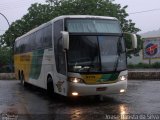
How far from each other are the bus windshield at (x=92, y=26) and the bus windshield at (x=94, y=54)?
304mm

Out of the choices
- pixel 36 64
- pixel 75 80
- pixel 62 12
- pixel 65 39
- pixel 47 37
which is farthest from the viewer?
pixel 62 12

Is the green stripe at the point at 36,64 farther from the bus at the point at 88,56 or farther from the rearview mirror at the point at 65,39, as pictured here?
the rearview mirror at the point at 65,39

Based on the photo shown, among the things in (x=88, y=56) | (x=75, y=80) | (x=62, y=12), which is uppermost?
(x=62, y=12)

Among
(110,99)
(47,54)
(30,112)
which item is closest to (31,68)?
(47,54)

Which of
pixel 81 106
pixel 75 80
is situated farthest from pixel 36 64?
pixel 81 106

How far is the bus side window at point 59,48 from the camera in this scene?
47.1 ft

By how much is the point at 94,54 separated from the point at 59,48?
5.20ft

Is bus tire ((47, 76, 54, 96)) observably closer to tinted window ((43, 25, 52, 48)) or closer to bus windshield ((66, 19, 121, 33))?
tinted window ((43, 25, 52, 48))

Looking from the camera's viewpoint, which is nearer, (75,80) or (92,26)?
(75,80)

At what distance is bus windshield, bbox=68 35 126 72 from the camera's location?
13758 mm

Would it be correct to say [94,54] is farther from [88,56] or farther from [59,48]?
[59,48]

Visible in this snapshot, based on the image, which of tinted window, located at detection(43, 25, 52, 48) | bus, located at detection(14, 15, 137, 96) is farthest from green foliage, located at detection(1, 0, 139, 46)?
bus, located at detection(14, 15, 137, 96)

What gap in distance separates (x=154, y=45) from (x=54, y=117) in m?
44.5

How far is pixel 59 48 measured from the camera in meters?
14.8
